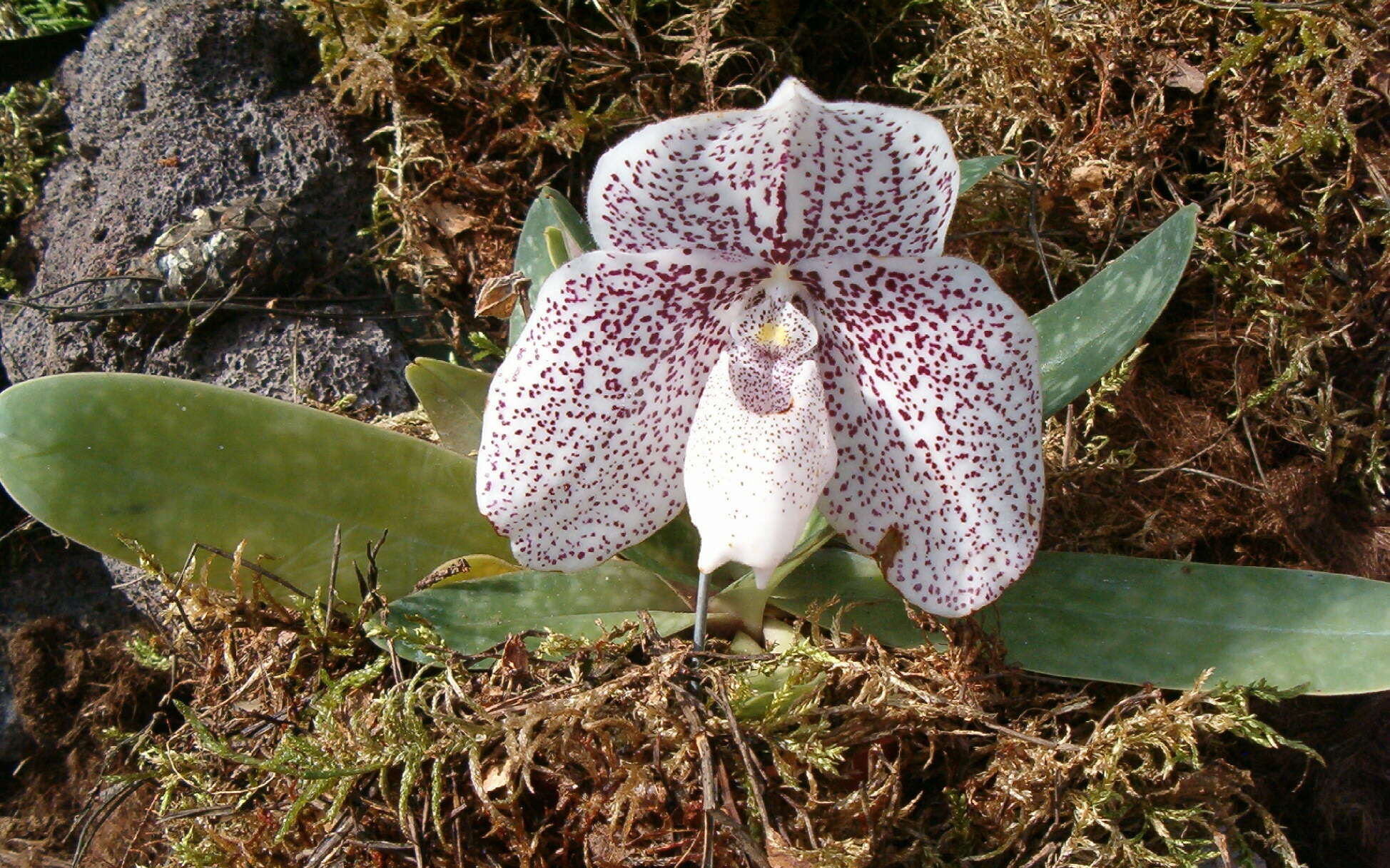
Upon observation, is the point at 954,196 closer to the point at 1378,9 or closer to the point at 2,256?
the point at 1378,9

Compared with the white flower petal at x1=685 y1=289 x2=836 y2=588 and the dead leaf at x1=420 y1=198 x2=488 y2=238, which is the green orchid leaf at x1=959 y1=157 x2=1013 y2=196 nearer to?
the white flower petal at x1=685 y1=289 x2=836 y2=588

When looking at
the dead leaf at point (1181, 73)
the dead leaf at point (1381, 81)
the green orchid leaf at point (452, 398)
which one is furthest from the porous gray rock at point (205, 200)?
the dead leaf at point (1381, 81)

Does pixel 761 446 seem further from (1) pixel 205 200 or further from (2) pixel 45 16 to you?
(2) pixel 45 16

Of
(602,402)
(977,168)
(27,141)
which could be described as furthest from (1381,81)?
(27,141)

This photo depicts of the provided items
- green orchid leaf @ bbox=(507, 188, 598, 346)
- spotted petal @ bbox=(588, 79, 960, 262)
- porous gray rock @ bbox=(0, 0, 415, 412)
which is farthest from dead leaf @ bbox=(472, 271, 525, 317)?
porous gray rock @ bbox=(0, 0, 415, 412)

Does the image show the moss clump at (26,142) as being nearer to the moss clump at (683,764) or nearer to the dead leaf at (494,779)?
the moss clump at (683,764)
